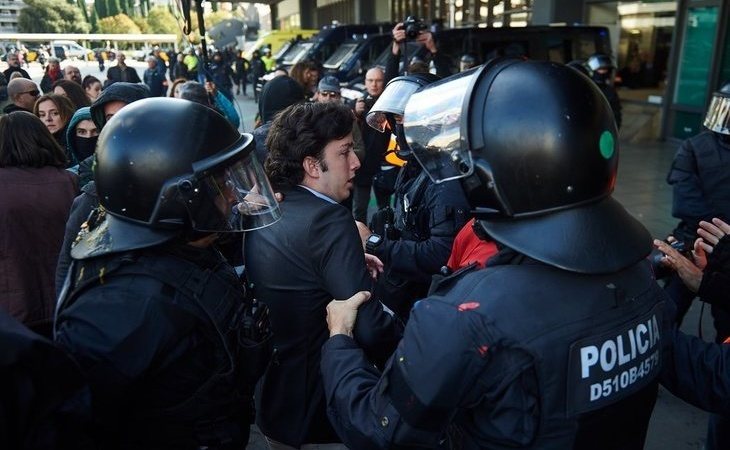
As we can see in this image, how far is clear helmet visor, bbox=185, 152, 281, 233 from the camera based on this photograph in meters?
1.44

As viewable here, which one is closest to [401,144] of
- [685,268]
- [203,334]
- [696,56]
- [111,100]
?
[685,268]

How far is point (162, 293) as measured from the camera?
4.31 ft

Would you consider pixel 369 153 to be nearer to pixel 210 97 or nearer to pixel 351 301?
pixel 210 97

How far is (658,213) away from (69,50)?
6.86m

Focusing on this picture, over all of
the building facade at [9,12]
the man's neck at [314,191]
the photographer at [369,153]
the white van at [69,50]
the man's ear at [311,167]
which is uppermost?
the building facade at [9,12]

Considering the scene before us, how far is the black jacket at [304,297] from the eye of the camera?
1.71 meters

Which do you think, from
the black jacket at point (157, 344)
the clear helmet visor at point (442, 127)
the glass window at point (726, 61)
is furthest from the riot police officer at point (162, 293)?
the glass window at point (726, 61)

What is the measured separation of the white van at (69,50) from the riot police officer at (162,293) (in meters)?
4.55

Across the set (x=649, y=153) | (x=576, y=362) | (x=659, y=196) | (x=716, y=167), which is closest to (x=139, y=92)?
(x=576, y=362)

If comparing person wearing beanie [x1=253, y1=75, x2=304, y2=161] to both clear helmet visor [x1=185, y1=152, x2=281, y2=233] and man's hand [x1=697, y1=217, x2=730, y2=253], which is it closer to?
clear helmet visor [x1=185, y1=152, x2=281, y2=233]

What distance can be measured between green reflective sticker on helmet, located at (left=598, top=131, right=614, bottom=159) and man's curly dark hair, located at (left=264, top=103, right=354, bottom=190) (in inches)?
40.6

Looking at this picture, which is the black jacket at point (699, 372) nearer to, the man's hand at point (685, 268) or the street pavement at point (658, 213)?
the street pavement at point (658, 213)

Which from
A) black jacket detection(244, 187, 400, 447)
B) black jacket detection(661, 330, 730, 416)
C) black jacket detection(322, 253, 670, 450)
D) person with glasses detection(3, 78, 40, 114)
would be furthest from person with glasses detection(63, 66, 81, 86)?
black jacket detection(661, 330, 730, 416)

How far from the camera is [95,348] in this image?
1213mm
